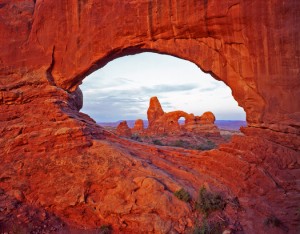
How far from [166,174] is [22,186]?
4.71 meters

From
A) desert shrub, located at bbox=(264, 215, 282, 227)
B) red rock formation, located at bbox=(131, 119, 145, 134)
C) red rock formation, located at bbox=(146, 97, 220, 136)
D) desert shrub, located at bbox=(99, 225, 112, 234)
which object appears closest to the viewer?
desert shrub, located at bbox=(99, 225, 112, 234)

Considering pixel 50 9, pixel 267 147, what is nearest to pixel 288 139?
pixel 267 147

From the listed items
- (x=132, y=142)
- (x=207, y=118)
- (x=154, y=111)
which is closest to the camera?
(x=132, y=142)

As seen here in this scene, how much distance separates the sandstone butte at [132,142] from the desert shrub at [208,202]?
9.9 inches

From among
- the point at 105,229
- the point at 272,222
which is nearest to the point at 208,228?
the point at 272,222

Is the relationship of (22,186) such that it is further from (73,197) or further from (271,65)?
(271,65)

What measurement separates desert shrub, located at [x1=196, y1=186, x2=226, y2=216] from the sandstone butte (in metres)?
0.25

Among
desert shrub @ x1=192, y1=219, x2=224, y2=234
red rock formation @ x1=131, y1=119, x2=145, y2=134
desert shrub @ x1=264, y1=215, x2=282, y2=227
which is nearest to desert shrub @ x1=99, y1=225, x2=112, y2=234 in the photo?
desert shrub @ x1=192, y1=219, x2=224, y2=234

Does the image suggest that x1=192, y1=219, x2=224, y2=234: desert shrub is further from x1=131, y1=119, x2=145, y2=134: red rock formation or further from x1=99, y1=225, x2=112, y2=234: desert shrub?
x1=131, y1=119, x2=145, y2=134: red rock formation

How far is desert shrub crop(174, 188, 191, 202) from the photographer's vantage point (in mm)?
8688

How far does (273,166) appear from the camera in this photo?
9.29 m

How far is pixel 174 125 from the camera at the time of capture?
44125 mm

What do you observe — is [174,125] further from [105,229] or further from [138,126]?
[105,229]

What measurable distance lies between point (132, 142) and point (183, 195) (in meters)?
3.34
